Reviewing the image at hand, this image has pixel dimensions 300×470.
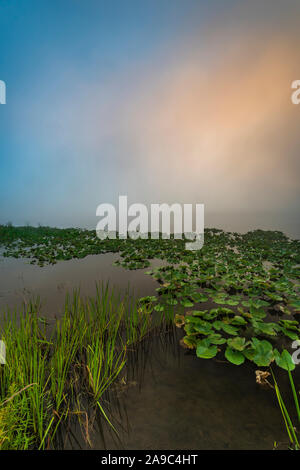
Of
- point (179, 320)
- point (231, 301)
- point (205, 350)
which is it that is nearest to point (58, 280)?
point (179, 320)

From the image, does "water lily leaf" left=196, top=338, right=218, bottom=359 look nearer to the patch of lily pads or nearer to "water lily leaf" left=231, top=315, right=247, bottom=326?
the patch of lily pads

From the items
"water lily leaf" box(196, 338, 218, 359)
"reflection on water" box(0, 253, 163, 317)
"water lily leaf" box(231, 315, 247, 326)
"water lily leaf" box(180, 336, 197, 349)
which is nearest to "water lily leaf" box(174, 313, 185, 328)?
"water lily leaf" box(180, 336, 197, 349)

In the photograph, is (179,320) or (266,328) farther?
(179,320)

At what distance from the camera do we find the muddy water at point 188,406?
1933 mm

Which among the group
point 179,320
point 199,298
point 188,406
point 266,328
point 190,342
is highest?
point 199,298

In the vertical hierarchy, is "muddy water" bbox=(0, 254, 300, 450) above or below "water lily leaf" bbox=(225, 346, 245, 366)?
below

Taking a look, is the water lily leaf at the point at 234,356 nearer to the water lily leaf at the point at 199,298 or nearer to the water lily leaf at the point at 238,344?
the water lily leaf at the point at 238,344

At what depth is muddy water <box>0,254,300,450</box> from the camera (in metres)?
1.93

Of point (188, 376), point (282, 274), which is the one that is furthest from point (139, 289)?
point (282, 274)

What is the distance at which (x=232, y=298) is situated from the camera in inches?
190

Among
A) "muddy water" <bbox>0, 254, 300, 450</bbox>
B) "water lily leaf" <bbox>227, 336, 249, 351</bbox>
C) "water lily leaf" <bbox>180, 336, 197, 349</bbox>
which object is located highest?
"water lily leaf" <bbox>227, 336, 249, 351</bbox>

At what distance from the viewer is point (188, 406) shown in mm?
2301

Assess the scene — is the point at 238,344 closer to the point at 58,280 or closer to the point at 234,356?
the point at 234,356

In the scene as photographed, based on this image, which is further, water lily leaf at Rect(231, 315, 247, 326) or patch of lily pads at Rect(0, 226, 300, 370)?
water lily leaf at Rect(231, 315, 247, 326)
